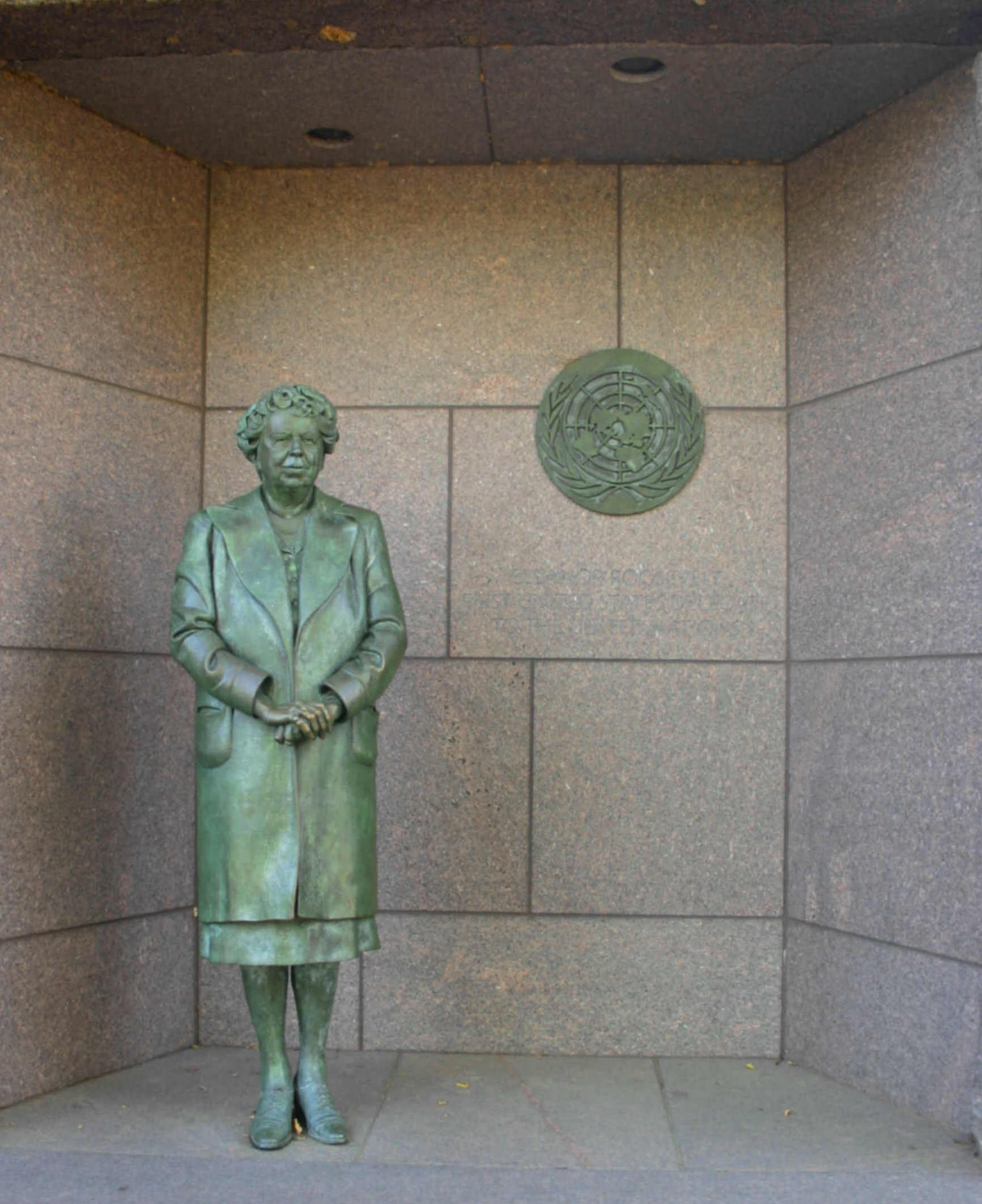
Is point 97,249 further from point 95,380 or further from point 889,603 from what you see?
point 889,603

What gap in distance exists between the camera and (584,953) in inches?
214

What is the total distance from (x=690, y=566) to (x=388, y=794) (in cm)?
165

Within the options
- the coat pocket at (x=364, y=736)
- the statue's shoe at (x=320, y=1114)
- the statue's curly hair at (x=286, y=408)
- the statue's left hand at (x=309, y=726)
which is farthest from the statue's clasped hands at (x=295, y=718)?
the statue's shoe at (x=320, y=1114)

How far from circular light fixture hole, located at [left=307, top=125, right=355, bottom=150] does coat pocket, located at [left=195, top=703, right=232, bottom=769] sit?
2629 mm

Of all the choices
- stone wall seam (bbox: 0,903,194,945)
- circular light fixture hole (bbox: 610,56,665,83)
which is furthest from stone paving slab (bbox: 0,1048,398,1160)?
circular light fixture hole (bbox: 610,56,665,83)

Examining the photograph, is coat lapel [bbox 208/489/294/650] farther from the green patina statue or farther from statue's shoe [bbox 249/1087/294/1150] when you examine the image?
statue's shoe [bbox 249/1087/294/1150]

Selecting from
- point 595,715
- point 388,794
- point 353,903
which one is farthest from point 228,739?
point 595,715

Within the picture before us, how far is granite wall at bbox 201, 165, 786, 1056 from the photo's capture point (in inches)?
214

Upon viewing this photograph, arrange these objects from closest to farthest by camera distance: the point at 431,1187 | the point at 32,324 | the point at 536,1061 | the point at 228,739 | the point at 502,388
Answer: the point at 431,1187
the point at 228,739
the point at 32,324
the point at 536,1061
the point at 502,388

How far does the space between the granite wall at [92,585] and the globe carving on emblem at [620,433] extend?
1633 millimetres

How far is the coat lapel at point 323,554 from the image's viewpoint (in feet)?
14.2

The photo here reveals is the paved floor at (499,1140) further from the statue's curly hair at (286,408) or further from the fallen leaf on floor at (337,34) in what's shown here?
the fallen leaf on floor at (337,34)

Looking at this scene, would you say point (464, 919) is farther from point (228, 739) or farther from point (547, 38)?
point (547, 38)

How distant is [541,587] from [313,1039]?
2.15m
